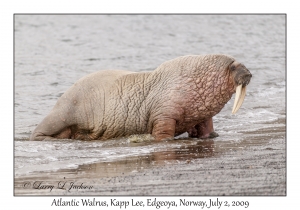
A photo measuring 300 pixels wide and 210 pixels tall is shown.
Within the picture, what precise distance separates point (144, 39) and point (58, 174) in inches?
597

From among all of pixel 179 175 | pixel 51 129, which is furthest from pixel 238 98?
pixel 51 129

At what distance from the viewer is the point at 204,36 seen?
21.8 metres

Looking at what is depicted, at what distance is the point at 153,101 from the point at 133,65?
25.3ft

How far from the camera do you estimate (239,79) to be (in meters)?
7.87

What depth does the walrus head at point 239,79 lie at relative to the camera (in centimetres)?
781

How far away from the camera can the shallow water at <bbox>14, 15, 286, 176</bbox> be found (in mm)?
7383

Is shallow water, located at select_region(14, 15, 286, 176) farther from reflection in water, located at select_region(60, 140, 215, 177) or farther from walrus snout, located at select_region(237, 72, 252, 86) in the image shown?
walrus snout, located at select_region(237, 72, 252, 86)

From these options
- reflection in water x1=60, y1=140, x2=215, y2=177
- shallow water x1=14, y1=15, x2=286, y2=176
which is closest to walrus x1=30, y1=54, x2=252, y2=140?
shallow water x1=14, y1=15, x2=286, y2=176

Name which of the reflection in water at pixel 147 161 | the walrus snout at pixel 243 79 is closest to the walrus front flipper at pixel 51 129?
the reflection in water at pixel 147 161

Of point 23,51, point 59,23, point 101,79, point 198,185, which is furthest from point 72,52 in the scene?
point 198,185

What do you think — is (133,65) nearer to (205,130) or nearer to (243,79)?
(205,130)

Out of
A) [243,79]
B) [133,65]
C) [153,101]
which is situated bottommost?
[153,101]

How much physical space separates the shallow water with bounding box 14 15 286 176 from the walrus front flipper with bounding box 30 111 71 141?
0.21 meters

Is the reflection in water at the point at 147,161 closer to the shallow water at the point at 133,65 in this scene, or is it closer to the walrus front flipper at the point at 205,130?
the shallow water at the point at 133,65
